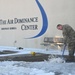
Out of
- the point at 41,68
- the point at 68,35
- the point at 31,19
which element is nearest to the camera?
the point at 41,68

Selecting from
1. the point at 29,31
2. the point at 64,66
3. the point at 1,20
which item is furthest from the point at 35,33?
the point at 64,66

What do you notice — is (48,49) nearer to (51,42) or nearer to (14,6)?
(51,42)

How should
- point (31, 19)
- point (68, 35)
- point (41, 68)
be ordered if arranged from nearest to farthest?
point (41, 68), point (68, 35), point (31, 19)

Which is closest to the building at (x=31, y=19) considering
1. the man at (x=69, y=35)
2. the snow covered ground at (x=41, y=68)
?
the man at (x=69, y=35)

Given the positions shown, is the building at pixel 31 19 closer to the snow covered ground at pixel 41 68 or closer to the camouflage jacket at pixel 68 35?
the camouflage jacket at pixel 68 35

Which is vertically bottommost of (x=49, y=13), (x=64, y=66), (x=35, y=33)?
(x=64, y=66)

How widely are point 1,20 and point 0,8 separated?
0.71 meters

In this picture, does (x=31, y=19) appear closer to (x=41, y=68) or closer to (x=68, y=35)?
(x=68, y=35)

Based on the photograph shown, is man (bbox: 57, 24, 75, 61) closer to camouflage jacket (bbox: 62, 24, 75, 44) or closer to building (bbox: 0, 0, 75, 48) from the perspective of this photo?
camouflage jacket (bbox: 62, 24, 75, 44)

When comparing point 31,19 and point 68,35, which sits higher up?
point 31,19

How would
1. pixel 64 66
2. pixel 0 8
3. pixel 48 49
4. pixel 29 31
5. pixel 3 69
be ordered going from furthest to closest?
pixel 0 8, pixel 29 31, pixel 48 49, pixel 64 66, pixel 3 69

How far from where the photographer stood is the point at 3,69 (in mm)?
8555

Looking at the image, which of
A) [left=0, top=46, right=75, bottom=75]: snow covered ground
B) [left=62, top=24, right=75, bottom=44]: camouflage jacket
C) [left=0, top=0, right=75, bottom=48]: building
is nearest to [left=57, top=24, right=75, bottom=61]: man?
[left=62, top=24, right=75, bottom=44]: camouflage jacket

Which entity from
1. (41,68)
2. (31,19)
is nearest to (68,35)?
(41,68)
